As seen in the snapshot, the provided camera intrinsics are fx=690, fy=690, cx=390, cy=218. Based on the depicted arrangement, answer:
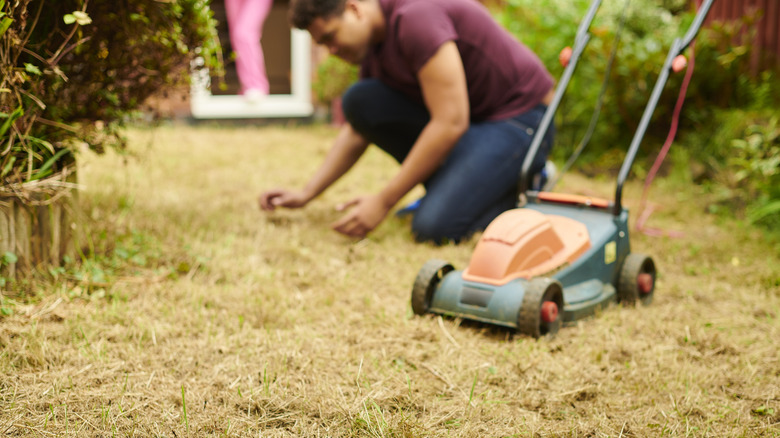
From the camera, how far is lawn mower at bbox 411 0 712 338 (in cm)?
183

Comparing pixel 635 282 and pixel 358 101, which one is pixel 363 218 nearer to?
pixel 358 101

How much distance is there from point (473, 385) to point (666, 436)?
401 millimetres

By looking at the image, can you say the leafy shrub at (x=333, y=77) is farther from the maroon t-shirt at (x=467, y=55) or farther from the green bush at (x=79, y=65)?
the green bush at (x=79, y=65)

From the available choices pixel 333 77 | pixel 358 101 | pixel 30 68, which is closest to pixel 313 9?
pixel 358 101

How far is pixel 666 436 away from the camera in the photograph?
1377 millimetres

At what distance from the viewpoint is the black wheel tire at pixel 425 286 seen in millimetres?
1940

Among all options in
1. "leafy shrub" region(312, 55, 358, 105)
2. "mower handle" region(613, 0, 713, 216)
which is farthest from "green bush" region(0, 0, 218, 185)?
"leafy shrub" region(312, 55, 358, 105)

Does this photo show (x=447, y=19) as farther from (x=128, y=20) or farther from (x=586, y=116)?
(x=586, y=116)

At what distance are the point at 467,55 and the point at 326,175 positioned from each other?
2.68 feet

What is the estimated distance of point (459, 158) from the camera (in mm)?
2938

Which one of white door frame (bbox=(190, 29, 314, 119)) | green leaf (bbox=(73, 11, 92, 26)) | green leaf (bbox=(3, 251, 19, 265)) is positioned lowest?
green leaf (bbox=(3, 251, 19, 265))

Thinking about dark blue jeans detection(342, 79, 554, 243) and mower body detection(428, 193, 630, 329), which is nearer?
mower body detection(428, 193, 630, 329)

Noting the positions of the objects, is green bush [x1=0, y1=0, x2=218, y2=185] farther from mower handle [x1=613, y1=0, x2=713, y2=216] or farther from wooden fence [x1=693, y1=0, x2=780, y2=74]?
wooden fence [x1=693, y1=0, x2=780, y2=74]

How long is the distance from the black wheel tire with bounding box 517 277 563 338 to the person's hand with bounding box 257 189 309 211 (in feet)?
4.86
